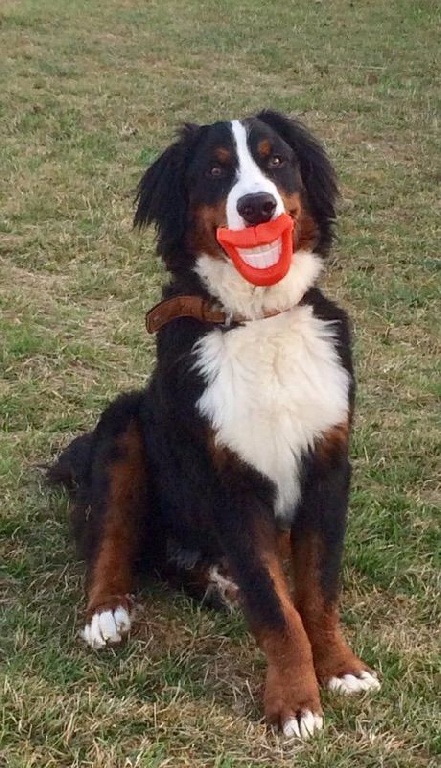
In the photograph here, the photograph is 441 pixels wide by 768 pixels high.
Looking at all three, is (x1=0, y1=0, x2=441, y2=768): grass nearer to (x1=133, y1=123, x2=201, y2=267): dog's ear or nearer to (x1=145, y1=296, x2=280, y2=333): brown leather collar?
(x1=145, y1=296, x2=280, y2=333): brown leather collar

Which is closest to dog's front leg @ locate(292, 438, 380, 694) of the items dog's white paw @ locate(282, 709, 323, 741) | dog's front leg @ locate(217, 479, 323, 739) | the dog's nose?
dog's front leg @ locate(217, 479, 323, 739)

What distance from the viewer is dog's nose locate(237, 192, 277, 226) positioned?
311 cm

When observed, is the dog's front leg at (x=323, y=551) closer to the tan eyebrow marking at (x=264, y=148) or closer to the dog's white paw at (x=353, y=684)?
the dog's white paw at (x=353, y=684)

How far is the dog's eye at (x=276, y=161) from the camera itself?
338 cm

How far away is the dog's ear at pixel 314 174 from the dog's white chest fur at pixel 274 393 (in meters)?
0.38

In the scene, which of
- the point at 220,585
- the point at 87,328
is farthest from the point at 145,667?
the point at 87,328

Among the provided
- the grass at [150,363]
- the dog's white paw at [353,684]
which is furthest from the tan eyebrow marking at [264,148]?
the dog's white paw at [353,684]

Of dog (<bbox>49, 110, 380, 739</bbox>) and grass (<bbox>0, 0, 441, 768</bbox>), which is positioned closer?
grass (<bbox>0, 0, 441, 768</bbox>)

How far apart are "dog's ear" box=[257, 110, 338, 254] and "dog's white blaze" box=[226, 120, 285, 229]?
0.20 m

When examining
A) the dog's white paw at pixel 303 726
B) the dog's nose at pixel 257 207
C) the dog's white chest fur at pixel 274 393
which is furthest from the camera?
the dog's white chest fur at pixel 274 393

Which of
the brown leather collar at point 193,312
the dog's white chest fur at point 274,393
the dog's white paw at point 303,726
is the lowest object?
the dog's white paw at point 303,726

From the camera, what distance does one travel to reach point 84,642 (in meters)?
3.37

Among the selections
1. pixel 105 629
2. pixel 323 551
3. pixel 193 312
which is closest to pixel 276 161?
pixel 193 312

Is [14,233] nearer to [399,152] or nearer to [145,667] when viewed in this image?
[399,152]
